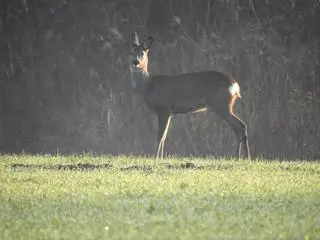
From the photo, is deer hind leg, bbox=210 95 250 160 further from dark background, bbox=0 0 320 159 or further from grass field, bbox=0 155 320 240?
grass field, bbox=0 155 320 240

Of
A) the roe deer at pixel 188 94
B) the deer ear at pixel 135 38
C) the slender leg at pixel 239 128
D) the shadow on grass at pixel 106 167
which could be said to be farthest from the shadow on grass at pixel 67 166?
the deer ear at pixel 135 38

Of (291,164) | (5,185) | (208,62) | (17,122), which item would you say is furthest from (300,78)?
(5,185)

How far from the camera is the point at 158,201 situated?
7219 millimetres

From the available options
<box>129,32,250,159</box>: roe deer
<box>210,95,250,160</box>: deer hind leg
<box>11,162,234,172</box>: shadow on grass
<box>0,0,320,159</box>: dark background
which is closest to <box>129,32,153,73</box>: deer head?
<box>129,32,250,159</box>: roe deer

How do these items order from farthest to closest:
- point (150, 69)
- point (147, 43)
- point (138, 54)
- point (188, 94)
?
point (150, 69)
point (138, 54)
point (147, 43)
point (188, 94)

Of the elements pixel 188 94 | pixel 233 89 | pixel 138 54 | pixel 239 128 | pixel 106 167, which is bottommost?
pixel 106 167

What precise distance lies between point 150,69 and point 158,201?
9.60 meters

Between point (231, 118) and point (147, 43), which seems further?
point (147, 43)

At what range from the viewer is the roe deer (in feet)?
44.9

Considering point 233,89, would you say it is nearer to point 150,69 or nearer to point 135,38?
point 135,38

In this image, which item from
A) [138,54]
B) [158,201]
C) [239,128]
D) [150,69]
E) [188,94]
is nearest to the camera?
[158,201]

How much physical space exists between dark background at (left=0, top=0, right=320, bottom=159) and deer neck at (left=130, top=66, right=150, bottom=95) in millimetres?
1405

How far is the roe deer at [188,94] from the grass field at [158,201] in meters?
2.50

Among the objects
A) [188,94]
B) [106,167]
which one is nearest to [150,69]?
[188,94]
